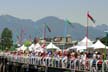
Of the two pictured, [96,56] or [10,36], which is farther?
[10,36]

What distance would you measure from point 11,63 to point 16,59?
4872mm

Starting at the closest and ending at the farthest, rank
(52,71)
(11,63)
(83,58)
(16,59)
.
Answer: (83,58) < (52,71) < (16,59) < (11,63)

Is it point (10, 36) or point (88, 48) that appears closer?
point (88, 48)

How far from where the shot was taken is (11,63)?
60969mm

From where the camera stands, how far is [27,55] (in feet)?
168

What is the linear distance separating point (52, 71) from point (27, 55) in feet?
33.0

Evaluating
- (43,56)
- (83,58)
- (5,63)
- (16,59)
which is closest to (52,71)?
(43,56)

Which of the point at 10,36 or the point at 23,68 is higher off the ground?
the point at 10,36

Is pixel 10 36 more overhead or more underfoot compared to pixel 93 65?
more overhead

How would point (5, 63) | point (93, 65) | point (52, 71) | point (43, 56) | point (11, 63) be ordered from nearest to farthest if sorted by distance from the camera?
1. point (93, 65)
2. point (52, 71)
3. point (43, 56)
4. point (11, 63)
5. point (5, 63)

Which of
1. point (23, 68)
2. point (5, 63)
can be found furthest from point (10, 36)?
point (23, 68)

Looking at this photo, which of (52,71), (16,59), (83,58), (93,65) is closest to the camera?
(93,65)

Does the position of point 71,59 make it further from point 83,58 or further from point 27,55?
point 27,55

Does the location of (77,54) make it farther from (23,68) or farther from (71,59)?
(23,68)
